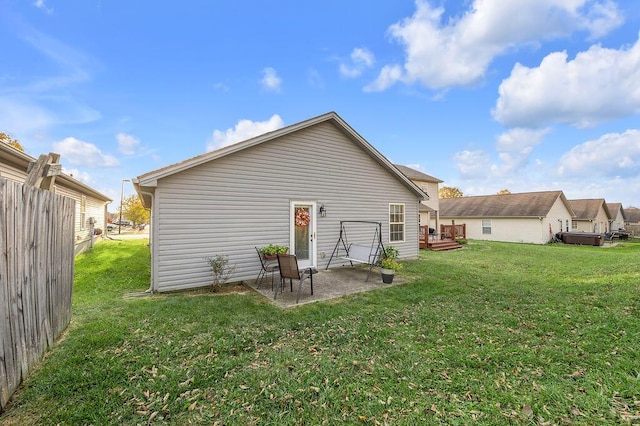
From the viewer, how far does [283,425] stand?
236 centimetres

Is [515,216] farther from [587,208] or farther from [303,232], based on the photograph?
[303,232]

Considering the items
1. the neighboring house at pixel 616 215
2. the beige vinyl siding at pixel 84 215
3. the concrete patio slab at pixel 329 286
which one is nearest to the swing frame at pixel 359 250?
the concrete patio slab at pixel 329 286

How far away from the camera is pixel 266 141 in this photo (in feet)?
26.1

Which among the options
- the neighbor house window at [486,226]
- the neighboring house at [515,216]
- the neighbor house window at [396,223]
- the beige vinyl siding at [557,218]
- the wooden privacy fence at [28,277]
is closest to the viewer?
the wooden privacy fence at [28,277]

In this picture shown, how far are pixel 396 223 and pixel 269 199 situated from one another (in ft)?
19.0

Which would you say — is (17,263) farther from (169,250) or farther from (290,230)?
(290,230)

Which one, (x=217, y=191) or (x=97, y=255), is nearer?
(x=217, y=191)

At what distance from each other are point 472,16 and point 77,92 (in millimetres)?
16147

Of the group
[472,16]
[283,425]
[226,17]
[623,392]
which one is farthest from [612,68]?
[283,425]

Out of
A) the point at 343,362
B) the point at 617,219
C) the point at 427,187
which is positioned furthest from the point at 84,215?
the point at 617,219

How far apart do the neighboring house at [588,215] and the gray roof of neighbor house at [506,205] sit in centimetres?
330

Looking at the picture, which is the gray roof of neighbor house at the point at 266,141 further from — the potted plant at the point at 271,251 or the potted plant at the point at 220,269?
the potted plant at the point at 271,251

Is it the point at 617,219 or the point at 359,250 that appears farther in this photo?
the point at 617,219

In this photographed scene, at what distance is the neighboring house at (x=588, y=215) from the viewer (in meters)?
27.4
